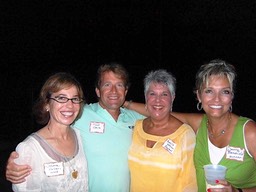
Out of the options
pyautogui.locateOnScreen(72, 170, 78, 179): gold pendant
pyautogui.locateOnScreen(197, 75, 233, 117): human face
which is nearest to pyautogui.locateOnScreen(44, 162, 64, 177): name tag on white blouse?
pyautogui.locateOnScreen(72, 170, 78, 179): gold pendant

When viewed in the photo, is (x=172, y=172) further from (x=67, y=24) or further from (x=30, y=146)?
(x=67, y=24)

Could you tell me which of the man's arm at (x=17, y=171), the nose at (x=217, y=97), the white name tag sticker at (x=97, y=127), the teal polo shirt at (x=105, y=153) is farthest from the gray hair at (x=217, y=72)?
the man's arm at (x=17, y=171)

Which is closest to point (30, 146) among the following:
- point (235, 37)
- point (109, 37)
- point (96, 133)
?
point (96, 133)

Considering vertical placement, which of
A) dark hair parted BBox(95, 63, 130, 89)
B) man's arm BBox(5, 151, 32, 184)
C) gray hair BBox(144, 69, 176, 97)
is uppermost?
dark hair parted BBox(95, 63, 130, 89)

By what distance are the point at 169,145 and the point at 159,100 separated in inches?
18.7

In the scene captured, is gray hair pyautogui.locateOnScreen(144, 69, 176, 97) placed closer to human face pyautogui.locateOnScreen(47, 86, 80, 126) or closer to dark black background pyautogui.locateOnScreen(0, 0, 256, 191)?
human face pyautogui.locateOnScreen(47, 86, 80, 126)

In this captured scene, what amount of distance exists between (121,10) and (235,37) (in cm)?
610

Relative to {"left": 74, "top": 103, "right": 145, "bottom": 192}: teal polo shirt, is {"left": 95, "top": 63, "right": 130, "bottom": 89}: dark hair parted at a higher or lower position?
higher

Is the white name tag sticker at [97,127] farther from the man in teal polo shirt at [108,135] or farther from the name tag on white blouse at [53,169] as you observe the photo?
the name tag on white blouse at [53,169]

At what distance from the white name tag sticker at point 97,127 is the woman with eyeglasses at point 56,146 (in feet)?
1.07

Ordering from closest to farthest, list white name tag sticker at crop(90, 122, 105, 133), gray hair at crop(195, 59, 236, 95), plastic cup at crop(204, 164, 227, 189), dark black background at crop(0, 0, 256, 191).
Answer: plastic cup at crop(204, 164, 227, 189)
gray hair at crop(195, 59, 236, 95)
white name tag sticker at crop(90, 122, 105, 133)
dark black background at crop(0, 0, 256, 191)

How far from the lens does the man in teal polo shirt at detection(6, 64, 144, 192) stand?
3076 millimetres

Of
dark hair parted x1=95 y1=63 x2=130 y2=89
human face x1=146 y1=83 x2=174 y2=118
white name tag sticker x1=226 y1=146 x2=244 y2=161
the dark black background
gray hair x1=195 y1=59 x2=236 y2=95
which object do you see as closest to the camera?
white name tag sticker x1=226 y1=146 x2=244 y2=161

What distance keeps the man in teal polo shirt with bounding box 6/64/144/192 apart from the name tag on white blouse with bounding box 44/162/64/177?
25.9 inches
